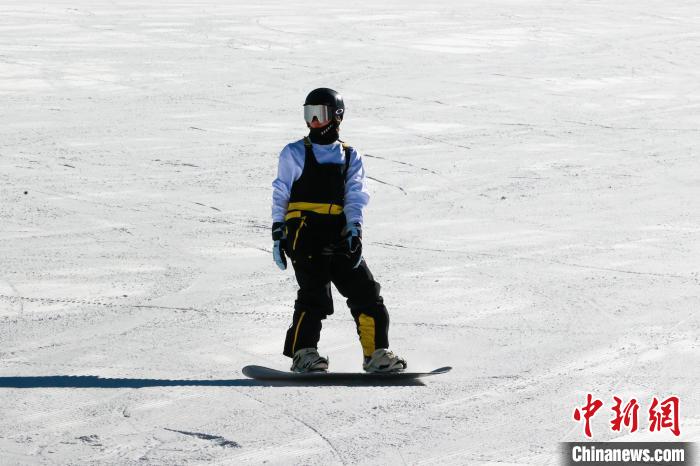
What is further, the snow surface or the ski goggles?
the ski goggles

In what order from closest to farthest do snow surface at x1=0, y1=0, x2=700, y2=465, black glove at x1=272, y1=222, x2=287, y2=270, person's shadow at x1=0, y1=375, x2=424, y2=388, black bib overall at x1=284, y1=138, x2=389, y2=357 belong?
snow surface at x1=0, y1=0, x2=700, y2=465, person's shadow at x1=0, y1=375, x2=424, y2=388, black glove at x1=272, y1=222, x2=287, y2=270, black bib overall at x1=284, y1=138, x2=389, y2=357

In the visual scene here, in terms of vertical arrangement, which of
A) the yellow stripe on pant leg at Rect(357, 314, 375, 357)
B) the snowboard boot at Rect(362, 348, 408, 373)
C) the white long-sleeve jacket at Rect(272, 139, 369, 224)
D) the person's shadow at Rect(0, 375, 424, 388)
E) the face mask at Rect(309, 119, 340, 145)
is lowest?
the person's shadow at Rect(0, 375, 424, 388)

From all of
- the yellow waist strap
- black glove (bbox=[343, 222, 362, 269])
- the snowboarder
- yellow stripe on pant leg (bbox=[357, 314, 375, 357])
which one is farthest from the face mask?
yellow stripe on pant leg (bbox=[357, 314, 375, 357])

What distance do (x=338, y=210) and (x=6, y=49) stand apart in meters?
13.4

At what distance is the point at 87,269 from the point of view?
8461 mm

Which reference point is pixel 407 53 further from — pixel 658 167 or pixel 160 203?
pixel 160 203

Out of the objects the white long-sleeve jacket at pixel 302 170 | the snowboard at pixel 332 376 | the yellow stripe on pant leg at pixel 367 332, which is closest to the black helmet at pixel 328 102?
the white long-sleeve jacket at pixel 302 170

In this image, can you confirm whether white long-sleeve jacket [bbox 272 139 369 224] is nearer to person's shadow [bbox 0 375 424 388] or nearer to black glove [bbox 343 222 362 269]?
black glove [bbox 343 222 362 269]

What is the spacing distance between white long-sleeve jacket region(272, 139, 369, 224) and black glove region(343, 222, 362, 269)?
40 mm

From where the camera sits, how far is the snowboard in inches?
247

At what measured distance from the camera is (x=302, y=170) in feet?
20.9

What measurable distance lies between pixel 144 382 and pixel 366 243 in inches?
136

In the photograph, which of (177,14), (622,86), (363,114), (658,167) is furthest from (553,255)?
(177,14)

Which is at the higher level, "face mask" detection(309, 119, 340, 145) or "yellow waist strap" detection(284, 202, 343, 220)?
"face mask" detection(309, 119, 340, 145)
